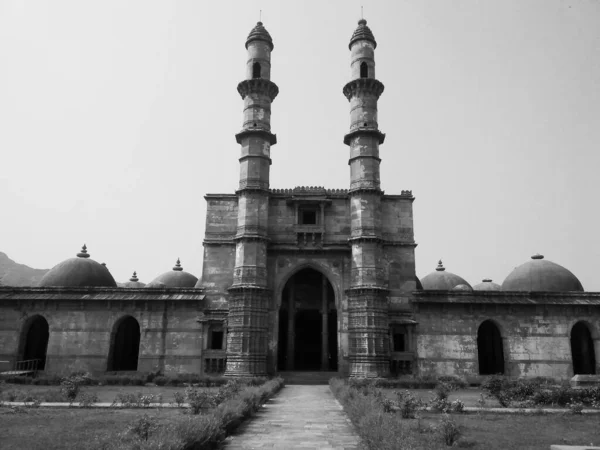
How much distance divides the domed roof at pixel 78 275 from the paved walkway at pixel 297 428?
762 inches

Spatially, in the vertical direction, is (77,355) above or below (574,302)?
below

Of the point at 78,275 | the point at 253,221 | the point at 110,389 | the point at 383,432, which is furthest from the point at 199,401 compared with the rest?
the point at 78,275

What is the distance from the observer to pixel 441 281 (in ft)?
132

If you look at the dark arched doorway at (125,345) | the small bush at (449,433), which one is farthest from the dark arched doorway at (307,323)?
the small bush at (449,433)

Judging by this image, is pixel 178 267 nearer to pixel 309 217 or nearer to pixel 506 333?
pixel 309 217

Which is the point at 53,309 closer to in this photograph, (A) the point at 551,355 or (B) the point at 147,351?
(B) the point at 147,351

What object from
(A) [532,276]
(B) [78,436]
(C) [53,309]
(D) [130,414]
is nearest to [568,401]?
(D) [130,414]

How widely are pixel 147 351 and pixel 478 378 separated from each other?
59.1 feet

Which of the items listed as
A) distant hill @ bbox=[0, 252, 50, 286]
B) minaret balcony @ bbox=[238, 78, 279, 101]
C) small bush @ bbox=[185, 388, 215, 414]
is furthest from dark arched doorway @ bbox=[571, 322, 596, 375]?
distant hill @ bbox=[0, 252, 50, 286]

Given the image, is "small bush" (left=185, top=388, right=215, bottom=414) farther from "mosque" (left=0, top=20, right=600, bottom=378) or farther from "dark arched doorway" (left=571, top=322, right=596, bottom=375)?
"dark arched doorway" (left=571, top=322, right=596, bottom=375)

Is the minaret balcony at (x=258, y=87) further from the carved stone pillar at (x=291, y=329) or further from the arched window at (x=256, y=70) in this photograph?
the carved stone pillar at (x=291, y=329)

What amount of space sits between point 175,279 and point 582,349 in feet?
95.8

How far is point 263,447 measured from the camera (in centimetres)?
1003

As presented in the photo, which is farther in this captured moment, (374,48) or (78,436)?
(374,48)
